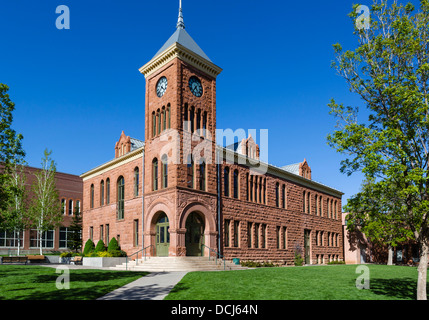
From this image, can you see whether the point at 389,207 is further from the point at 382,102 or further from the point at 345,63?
the point at 345,63

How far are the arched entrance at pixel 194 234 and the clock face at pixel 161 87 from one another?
903 centimetres

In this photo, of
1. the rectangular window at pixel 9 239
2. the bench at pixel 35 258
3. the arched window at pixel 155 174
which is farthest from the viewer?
the rectangular window at pixel 9 239

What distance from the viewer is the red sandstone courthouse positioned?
26266 millimetres

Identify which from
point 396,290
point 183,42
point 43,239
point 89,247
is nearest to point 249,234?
point 89,247

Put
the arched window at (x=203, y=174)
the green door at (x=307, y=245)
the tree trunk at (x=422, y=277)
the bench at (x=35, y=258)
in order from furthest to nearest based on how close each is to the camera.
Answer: the green door at (x=307, y=245)
the bench at (x=35, y=258)
the arched window at (x=203, y=174)
the tree trunk at (x=422, y=277)

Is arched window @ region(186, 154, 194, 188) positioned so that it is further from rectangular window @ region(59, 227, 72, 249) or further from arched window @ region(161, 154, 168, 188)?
rectangular window @ region(59, 227, 72, 249)

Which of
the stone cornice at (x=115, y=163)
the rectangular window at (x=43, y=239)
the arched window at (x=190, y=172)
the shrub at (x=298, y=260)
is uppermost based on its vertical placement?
the stone cornice at (x=115, y=163)

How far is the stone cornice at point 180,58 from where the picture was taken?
26844mm

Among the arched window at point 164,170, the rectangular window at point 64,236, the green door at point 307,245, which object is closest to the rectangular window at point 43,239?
the rectangular window at point 64,236

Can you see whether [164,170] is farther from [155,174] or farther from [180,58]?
[180,58]

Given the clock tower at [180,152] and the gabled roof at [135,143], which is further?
the gabled roof at [135,143]

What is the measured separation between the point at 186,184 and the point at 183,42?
10.3m

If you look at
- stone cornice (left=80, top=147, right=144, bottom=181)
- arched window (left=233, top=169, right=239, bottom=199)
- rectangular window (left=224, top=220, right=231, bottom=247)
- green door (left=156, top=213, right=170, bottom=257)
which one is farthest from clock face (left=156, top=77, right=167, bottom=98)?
rectangular window (left=224, top=220, right=231, bottom=247)

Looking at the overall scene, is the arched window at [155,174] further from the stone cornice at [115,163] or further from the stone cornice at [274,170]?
the stone cornice at [274,170]
